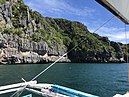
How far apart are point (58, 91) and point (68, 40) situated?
176 metres

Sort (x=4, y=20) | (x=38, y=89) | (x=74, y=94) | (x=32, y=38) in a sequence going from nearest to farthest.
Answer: (x=74, y=94) → (x=38, y=89) → (x=4, y=20) → (x=32, y=38)

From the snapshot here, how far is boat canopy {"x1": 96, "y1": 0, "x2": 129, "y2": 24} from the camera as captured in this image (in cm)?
247

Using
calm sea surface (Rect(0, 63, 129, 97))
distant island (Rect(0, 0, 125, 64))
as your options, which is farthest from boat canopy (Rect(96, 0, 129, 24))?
distant island (Rect(0, 0, 125, 64))

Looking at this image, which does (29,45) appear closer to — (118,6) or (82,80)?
(82,80)

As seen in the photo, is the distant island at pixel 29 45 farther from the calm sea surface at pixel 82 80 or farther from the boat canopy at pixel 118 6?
the boat canopy at pixel 118 6

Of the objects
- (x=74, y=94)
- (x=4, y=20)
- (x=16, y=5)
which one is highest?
(x=16, y=5)

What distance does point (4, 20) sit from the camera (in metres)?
125

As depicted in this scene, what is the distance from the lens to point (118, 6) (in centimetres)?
272

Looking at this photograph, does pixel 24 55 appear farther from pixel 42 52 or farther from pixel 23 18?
pixel 23 18

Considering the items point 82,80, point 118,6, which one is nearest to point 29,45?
point 82,80

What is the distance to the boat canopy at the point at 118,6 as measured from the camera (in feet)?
8.10

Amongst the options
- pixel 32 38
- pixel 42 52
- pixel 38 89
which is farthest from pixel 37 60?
pixel 38 89

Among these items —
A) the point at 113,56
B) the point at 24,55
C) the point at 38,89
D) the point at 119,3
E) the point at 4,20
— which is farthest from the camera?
the point at 113,56

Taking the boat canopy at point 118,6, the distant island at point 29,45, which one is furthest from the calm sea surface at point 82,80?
the distant island at point 29,45
